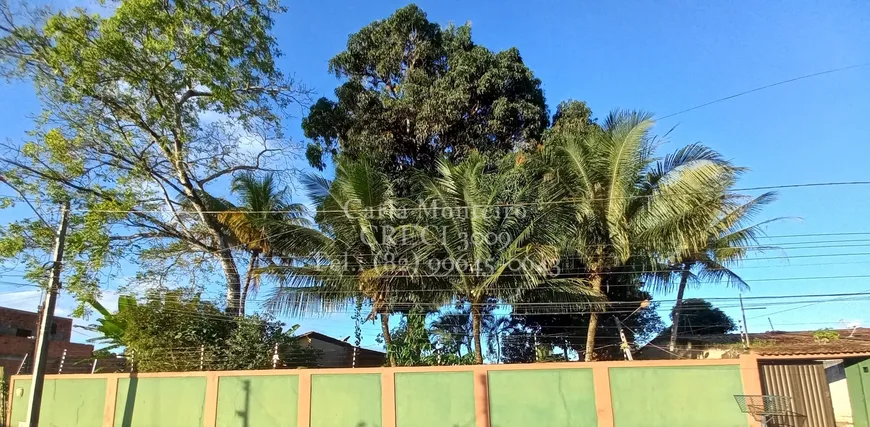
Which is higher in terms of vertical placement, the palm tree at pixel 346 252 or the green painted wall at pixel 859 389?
the palm tree at pixel 346 252

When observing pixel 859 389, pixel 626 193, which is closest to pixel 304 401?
pixel 626 193

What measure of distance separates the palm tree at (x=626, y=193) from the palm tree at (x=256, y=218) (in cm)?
659

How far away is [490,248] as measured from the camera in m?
11.9

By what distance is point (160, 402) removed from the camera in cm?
1196

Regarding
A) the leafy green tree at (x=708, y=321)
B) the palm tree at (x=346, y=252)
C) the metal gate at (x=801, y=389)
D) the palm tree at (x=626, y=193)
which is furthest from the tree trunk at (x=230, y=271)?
the leafy green tree at (x=708, y=321)

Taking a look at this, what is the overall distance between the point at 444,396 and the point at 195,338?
6.38m

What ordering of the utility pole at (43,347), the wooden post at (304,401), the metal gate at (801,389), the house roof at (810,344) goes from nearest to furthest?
the metal gate at (801,389) → the house roof at (810,344) → the utility pole at (43,347) → the wooden post at (304,401)

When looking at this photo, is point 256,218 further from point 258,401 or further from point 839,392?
point 839,392

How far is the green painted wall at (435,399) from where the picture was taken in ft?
33.9

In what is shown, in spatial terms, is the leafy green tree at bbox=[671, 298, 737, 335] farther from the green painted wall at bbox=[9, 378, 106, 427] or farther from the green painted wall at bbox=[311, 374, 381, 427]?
the green painted wall at bbox=[9, 378, 106, 427]

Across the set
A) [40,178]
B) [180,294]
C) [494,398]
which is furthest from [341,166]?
[40,178]

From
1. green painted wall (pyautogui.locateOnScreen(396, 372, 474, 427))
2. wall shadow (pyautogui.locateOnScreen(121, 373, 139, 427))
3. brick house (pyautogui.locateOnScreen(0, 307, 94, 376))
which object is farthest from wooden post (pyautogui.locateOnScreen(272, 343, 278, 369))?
brick house (pyautogui.locateOnScreen(0, 307, 94, 376))

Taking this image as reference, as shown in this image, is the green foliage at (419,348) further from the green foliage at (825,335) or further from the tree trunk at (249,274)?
the green foliage at (825,335)

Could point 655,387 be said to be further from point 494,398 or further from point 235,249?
point 235,249
